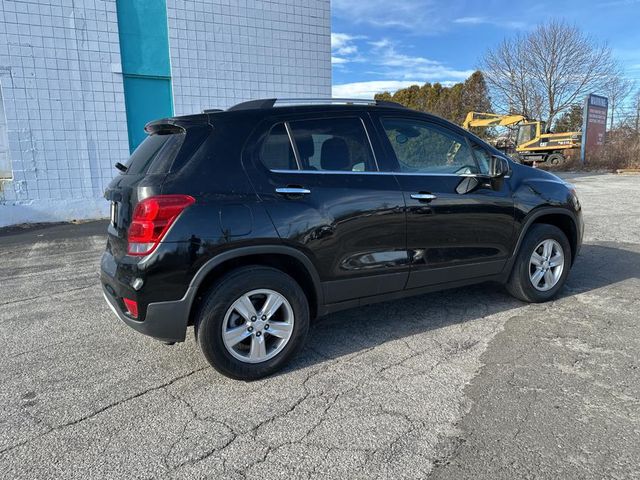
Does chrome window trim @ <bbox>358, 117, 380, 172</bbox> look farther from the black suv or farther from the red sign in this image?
the red sign

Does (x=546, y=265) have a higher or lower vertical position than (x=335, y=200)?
lower

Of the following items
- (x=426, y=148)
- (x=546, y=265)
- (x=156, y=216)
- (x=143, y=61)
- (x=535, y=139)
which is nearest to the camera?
(x=156, y=216)

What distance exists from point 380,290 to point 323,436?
139cm

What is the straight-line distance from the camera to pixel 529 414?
2.73 meters

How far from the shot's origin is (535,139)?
98.2 feet

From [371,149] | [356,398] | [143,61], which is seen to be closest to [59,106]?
[143,61]

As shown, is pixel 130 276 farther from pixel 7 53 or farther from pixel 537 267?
pixel 7 53

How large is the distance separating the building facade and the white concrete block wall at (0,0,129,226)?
20 millimetres

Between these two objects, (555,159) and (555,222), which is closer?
(555,222)

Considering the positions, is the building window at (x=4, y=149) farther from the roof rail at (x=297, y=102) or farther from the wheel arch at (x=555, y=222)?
the wheel arch at (x=555, y=222)

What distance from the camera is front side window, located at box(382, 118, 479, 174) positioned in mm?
3777

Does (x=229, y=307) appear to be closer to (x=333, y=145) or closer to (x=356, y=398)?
(x=356, y=398)

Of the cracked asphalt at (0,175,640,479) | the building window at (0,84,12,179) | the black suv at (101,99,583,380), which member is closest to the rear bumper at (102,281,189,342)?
the black suv at (101,99,583,380)

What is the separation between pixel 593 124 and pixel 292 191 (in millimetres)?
28461
